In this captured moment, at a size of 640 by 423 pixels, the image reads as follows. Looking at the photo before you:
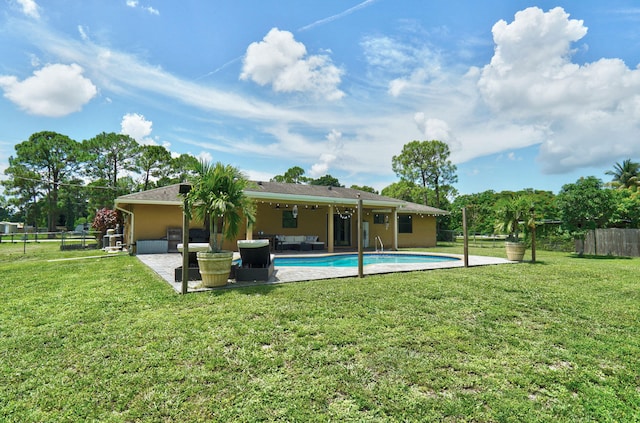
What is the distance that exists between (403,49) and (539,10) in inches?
179

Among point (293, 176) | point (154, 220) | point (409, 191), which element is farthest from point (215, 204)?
point (293, 176)

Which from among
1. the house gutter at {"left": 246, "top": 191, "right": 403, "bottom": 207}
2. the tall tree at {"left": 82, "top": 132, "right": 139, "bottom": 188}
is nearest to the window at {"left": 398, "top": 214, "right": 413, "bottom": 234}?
the house gutter at {"left": 246, "top": 191, "right": 403, "bottom": 207}

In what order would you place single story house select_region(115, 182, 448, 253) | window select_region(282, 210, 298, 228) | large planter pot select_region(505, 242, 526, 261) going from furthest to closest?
1. window select_region(282, 210, 298, 228)
2. single story house select_region(115, 182, 448, 253)
3. large planter pot select_region(505, 242, 526, 261)

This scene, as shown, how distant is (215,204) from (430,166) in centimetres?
3148

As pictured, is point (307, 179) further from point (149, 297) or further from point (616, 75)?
point (149, 297)

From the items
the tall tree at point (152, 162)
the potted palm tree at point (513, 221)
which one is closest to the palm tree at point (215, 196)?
the potted palm tree at point (513, 221)

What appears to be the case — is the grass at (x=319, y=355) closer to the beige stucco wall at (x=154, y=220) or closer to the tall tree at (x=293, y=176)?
the beige stucco wall at (x=154, y=220)

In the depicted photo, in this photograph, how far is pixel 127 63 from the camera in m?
12.3

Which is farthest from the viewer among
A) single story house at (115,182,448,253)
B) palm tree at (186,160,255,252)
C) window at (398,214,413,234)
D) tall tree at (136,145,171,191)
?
tall tree at (136,145,171,191)

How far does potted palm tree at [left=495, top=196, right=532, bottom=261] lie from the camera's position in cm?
1085

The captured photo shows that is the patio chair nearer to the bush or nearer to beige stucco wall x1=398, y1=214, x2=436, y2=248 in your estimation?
beige stucco wall x1=398, y1=214, x2=436, y2=248

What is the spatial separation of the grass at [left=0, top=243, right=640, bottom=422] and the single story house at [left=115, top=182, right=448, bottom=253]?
6197 mm

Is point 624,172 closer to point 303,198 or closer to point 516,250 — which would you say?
point 516,250

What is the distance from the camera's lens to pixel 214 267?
607 centimetres
